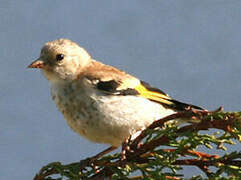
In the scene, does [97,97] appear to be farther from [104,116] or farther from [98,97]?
[104,116]

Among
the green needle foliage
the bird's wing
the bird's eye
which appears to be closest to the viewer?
the green needle foliage

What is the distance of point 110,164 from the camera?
5.79 feet

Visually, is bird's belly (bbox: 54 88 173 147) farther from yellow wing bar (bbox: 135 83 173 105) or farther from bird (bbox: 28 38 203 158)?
yellow wing bar (bbox: 135 83 173 105)

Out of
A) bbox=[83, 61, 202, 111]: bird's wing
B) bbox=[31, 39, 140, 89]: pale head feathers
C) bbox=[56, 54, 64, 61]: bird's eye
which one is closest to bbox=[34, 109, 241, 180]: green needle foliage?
bbox=[83, 61, 202, 111]: bird's wing

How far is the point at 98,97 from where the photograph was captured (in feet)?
7.92

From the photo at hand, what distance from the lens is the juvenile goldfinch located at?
235cm

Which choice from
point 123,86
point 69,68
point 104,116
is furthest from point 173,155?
point 69,68

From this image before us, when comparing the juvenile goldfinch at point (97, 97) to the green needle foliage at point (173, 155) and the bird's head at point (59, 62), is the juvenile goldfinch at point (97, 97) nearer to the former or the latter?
the bird's head at point (59, 62)

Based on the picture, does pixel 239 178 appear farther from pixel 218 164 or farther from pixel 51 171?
pixel 51 171

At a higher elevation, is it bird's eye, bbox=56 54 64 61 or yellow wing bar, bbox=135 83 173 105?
bird's eye, bbox=56 54 64 61

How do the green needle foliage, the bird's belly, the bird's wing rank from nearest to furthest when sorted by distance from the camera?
the green needle foliage, the bird's belly, the bird's wing

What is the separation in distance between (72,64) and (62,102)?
0.33 meters

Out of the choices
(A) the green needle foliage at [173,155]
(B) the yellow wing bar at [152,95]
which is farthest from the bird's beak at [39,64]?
(A) the green needle foliage at [173,155]

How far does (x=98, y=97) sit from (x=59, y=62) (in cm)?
44
